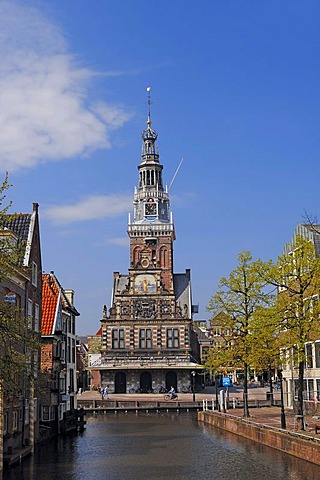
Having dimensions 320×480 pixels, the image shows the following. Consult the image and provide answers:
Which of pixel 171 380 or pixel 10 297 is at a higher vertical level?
pixel 10 297

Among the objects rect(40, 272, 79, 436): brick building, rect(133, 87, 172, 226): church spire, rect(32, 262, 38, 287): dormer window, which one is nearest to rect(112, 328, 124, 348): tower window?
rect(133, 87, 172, 226): church spire

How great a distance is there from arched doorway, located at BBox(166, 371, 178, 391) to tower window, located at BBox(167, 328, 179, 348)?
4.22 m

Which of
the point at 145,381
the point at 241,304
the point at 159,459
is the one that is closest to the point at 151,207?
the point at 145,381

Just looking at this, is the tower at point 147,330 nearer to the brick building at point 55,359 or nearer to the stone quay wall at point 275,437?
the brick building at point 55,359

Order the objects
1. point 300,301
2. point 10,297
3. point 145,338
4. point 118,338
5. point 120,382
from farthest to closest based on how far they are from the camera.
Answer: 1. point 118,338
2. point 145,338
3. point 120,382
4. point 300,301
5. point 10,297

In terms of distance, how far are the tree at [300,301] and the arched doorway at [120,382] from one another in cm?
5999

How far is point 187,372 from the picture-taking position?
9444 centimetres

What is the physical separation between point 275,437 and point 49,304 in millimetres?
19406

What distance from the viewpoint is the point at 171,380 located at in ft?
312

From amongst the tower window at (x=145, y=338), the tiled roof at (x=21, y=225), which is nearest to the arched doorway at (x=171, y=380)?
the tower window at (x=145, y=338)

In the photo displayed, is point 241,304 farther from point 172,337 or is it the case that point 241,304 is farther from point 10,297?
point 172,337

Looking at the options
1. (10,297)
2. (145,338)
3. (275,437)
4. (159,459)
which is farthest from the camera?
(145,338)

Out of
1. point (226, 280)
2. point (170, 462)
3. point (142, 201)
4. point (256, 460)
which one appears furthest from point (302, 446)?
point (142, 201)

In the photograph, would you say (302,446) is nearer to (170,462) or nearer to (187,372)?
(170,462)
